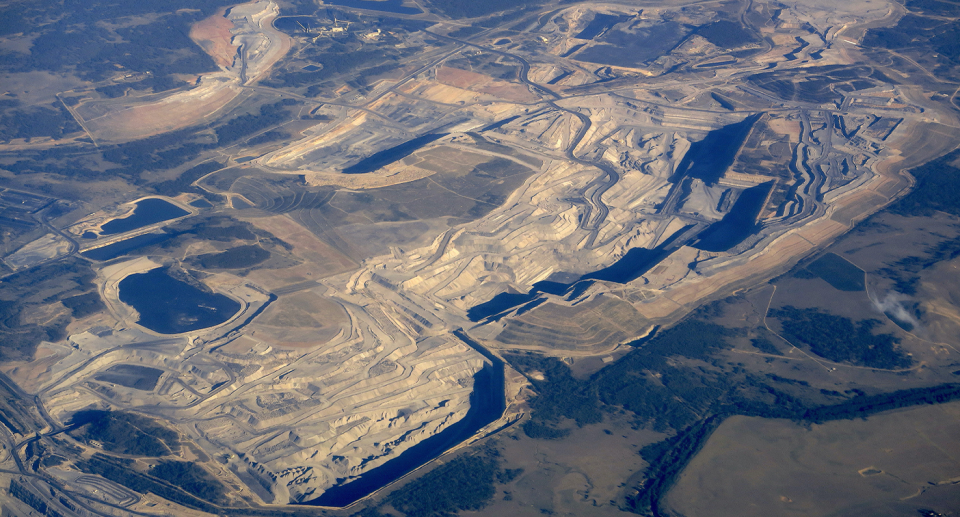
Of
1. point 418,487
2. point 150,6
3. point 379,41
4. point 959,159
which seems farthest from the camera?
point 150,6

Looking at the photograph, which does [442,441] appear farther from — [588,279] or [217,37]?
[217,37]

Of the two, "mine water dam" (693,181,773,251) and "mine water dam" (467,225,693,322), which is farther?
"mine water dam" (693,181,773,251)

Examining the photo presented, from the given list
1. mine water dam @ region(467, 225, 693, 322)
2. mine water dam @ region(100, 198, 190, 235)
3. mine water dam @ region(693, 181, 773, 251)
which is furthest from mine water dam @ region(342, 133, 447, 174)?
mine water dam @ region(693, 181, 773, 251)

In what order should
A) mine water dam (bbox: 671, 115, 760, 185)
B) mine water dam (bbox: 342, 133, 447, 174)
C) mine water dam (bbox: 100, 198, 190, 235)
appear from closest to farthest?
mine water dam (bbox: 100, 198, 190, 235)
mine water dam (bbox: 671, 115, 760, 185)
mine water dam (bbox: 342, 133, 447, 174)

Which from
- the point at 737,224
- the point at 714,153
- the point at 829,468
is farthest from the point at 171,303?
the point at 714,153

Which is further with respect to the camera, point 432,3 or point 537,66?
point 432,3

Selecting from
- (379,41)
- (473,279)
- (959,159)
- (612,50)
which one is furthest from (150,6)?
(959,159)

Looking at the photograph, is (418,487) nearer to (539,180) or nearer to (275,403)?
(275,403)

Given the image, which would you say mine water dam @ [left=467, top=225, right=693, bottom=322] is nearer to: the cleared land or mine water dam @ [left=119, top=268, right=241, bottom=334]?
the cleared land
